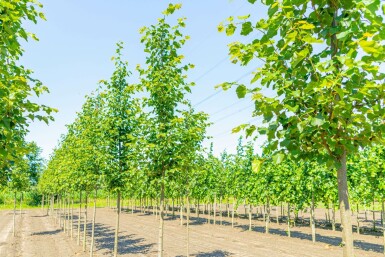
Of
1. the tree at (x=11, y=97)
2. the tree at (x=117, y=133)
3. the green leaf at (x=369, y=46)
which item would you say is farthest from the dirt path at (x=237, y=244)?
the green leaf at (x=369, y=46)

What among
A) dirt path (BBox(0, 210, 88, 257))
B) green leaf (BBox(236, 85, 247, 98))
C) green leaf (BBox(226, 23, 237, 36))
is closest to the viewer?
green leaf (BBox(236, 85, 247, 98))

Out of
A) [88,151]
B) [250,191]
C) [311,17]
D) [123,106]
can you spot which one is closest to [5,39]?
[311,17]

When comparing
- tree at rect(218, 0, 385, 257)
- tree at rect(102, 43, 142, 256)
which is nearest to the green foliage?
tree at rect(218, 0, 385, 257)

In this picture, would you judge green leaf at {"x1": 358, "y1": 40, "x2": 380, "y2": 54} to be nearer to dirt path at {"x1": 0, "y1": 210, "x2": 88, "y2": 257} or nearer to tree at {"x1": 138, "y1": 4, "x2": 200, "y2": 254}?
tree at {"x1": 138, "y1": 4, "x2": 200, "y2": 254}

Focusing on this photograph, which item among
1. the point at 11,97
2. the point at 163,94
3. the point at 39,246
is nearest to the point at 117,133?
the point at 163,94

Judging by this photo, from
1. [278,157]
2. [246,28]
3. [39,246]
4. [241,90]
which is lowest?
[39,246]

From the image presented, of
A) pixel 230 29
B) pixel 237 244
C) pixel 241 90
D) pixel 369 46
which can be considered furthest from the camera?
pixel 237 244

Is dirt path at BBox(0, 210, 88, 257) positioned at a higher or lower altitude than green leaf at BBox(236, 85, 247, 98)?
lower

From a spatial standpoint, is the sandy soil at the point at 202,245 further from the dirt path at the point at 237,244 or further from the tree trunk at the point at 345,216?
the tree trunk at the point at 345,216

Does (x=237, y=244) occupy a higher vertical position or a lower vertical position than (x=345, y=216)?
lower

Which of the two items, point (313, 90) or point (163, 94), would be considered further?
point (163, 94)

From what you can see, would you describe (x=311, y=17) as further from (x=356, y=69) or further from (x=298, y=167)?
(x=298, y=167)

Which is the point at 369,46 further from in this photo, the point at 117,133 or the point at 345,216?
the point at 117,133

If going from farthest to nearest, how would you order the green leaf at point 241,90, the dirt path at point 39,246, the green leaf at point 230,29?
the dirt path at point 39,246
the green leaf at point 230,29
the green leaf at point 241,90
